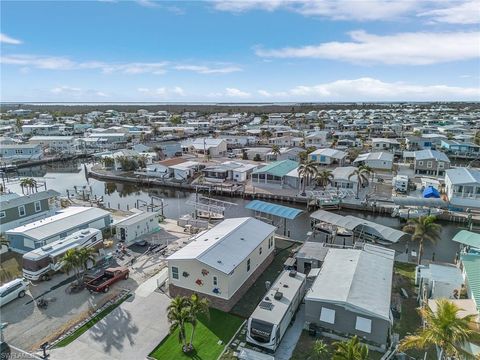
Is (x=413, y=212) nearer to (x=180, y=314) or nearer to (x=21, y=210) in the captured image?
(x=180, y=314)

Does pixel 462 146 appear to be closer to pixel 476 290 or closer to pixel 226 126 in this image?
pixel 476 290

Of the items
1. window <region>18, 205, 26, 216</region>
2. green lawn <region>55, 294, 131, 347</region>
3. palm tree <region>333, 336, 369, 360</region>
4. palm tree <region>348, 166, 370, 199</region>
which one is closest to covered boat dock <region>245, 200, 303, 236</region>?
palm tree <region>348, 166, 370, 199</region>

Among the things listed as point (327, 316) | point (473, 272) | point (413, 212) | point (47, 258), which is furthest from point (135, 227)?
point (413, 212)

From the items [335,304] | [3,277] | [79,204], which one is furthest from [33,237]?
[335,304]

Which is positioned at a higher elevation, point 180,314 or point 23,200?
point 23,200

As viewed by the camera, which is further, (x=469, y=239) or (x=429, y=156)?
(x=429, y=156)

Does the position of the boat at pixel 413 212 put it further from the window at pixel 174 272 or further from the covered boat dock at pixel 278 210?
the window at pixel 174 272
